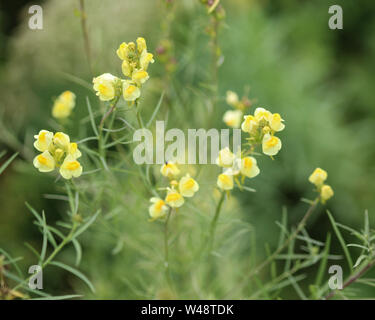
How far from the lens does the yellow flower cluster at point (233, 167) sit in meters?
0.36

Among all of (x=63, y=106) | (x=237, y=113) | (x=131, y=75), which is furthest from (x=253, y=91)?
(x=131, y=75)

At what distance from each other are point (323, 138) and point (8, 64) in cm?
81

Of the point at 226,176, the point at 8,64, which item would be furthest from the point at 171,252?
the point at 8,64

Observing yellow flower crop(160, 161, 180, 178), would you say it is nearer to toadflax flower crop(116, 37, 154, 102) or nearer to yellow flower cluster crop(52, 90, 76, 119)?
toadflax flower crop(116, 37, 154, 102)

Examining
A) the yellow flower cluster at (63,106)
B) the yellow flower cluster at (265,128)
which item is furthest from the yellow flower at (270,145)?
the yellow flower cluster at (63,106)

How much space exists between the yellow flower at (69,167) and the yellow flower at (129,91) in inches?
2.8

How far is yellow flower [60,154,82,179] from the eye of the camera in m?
0.35

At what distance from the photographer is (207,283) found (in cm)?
66

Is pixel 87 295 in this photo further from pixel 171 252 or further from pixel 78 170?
pixel 78 170

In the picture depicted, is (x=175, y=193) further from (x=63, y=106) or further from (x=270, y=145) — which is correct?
(x=63, y=106)

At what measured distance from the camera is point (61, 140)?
35cm

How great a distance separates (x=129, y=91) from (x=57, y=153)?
0.28 feet

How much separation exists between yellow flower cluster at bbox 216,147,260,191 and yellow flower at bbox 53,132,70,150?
138 millimetres

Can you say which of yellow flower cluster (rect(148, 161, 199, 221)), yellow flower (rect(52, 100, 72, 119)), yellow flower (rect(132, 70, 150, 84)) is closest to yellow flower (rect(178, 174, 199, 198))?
yellow flower cluster (rect(148, 161, 199, 221))
